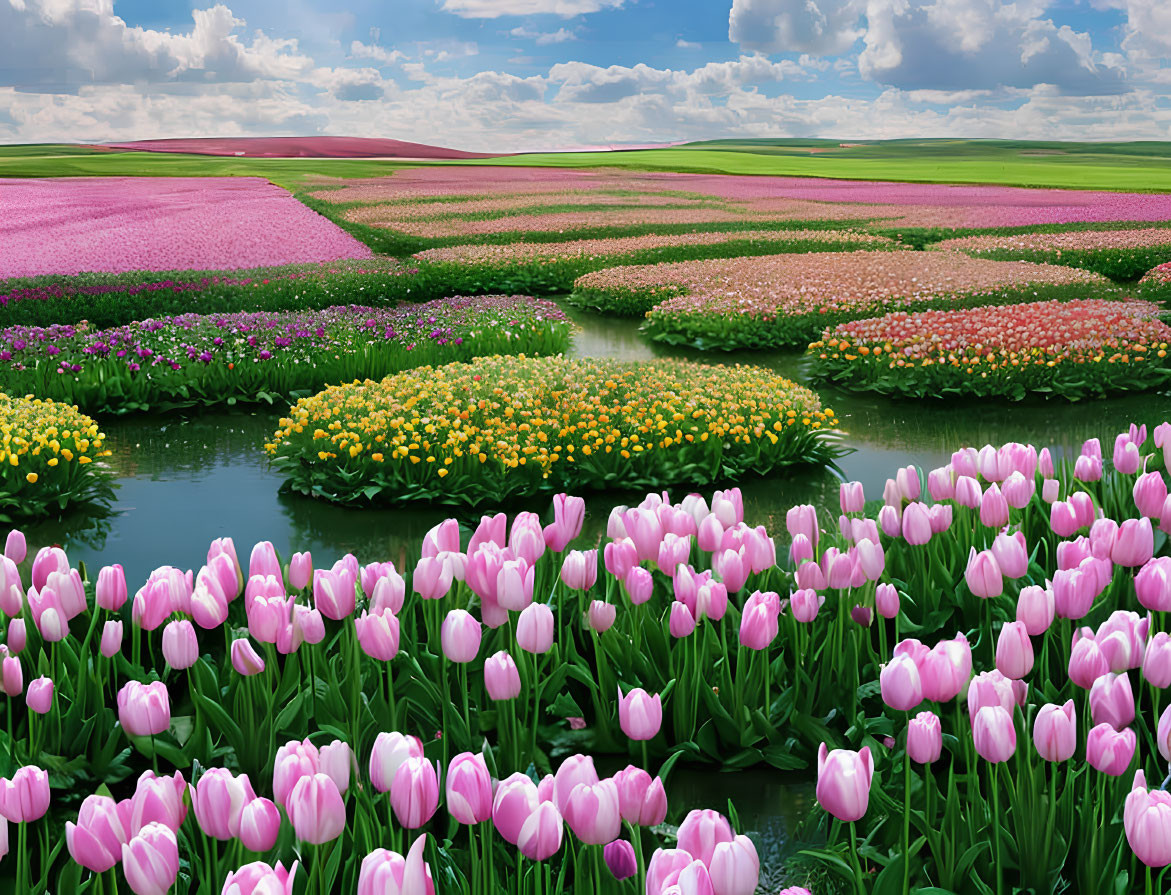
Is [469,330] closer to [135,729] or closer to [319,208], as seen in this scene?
[135,729]

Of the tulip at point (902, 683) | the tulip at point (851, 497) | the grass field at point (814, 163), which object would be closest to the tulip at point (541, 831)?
the tulip at point (902, 683)

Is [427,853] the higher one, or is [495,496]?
[427,853]

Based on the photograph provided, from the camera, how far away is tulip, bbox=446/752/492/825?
6.98ft

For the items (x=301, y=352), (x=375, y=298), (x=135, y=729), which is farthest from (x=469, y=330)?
(x=135, y=729)

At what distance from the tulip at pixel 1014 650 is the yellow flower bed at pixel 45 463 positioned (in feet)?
21.2

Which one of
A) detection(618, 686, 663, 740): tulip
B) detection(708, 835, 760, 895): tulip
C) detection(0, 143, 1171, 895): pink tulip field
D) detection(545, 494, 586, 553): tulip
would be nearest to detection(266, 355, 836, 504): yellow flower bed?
detection(0, 143, 1171, 895): pink tulip field

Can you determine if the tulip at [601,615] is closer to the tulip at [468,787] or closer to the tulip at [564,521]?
the tulip at [564,521]

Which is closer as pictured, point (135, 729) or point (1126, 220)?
point (135, 729)

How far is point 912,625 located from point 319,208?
3299cm

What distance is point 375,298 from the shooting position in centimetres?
1772

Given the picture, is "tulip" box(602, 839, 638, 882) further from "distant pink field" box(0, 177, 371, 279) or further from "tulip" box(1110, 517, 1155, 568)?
"distant pink field" box(0, 177, 371, 279)

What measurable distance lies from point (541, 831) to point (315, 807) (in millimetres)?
455

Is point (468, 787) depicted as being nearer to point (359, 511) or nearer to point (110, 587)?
point (110, 587)

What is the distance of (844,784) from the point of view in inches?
82.6
